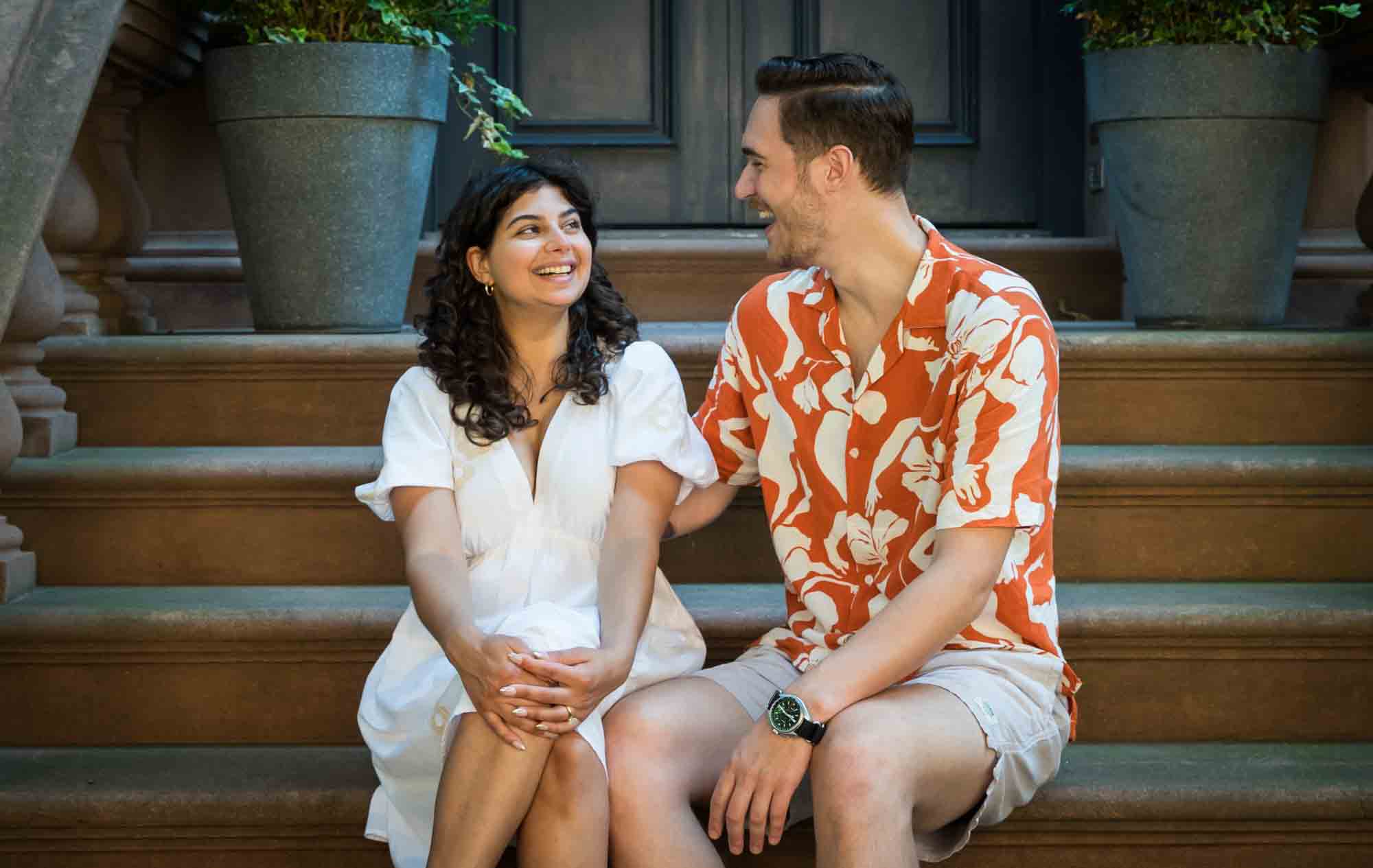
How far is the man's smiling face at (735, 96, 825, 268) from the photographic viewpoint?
2074mm

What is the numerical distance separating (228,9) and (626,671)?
1.77 metres

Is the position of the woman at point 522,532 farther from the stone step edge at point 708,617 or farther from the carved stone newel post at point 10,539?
the carved stone newel post at point 10,539

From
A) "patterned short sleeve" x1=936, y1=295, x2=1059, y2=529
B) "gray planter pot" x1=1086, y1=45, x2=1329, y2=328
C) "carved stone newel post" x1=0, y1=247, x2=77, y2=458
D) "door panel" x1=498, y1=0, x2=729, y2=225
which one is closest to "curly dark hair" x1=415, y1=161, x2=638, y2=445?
"patterned short sleeve" x1=936, y1=295, x2=1059, y2=529

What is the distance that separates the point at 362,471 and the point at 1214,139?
1.70 metres

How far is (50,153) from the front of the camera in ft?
7.19

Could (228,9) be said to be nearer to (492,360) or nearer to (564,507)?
(492,360)

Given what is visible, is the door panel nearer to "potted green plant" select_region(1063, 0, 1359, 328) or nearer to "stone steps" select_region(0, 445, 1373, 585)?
"potted green plant" select_region(1063, 0, 1359, 328)

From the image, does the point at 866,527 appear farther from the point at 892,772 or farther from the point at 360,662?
the point at 360,662

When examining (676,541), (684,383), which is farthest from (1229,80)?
(676,541)

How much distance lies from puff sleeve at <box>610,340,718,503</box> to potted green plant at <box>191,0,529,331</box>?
3.32ft

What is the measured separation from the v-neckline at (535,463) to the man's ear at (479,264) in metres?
0.23

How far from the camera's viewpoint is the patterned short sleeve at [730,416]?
222 cm

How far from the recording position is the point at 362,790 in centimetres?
214

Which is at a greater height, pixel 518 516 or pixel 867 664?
pixel 518 516
